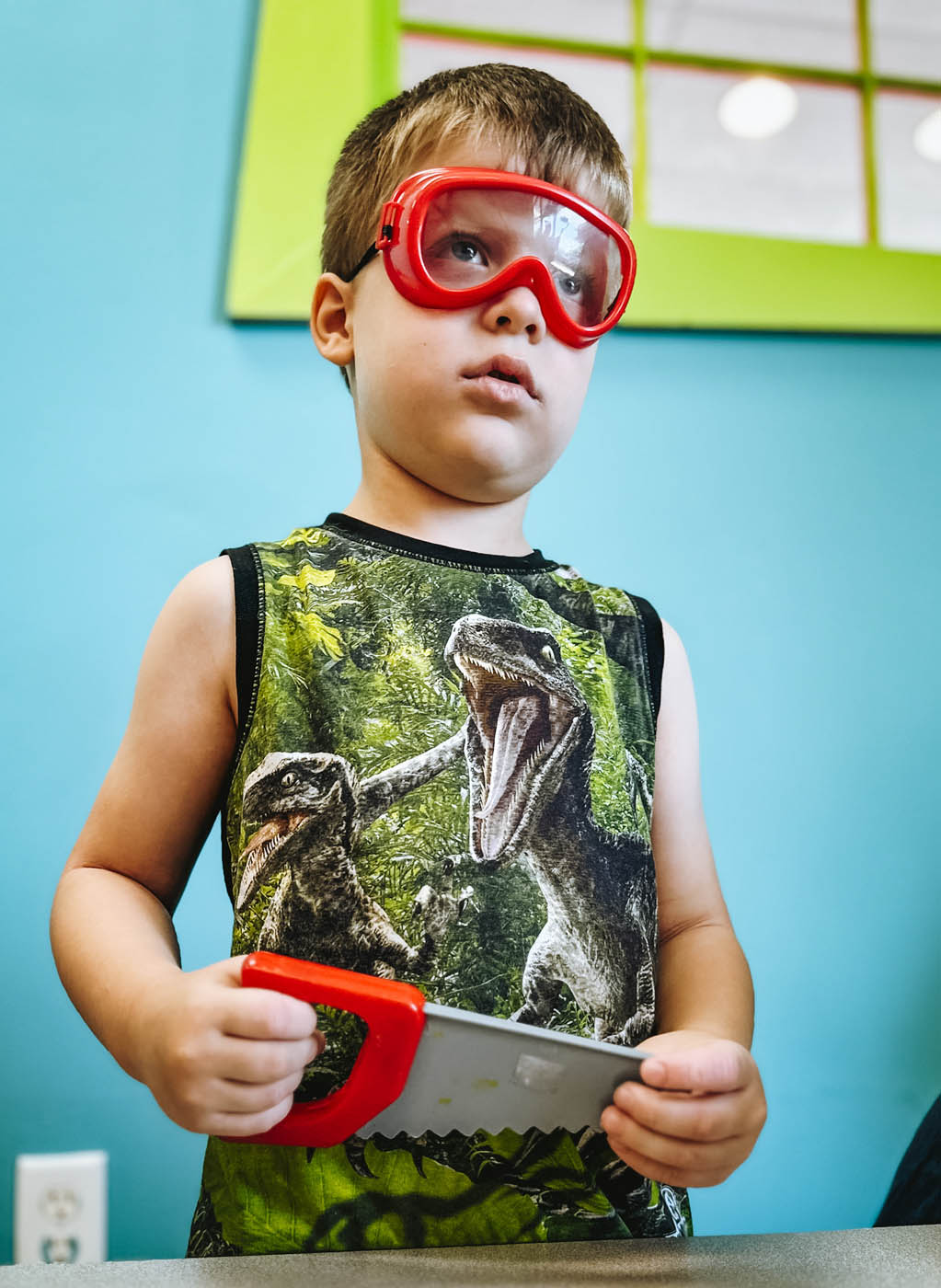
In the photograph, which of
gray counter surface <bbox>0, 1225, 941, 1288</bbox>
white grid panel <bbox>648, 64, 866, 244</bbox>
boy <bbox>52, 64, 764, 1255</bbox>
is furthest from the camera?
white grid panel <bbox>648, 64, 866, 244</bbox>

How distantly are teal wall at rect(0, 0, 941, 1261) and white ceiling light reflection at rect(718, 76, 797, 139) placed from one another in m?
0.23

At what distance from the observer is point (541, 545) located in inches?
39.1

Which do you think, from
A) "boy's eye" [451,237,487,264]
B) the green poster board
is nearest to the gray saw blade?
"boy's eye" [451,237,487,264]

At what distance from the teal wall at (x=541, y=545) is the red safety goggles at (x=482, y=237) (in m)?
0.35

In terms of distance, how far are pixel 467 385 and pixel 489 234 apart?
0.29 feet

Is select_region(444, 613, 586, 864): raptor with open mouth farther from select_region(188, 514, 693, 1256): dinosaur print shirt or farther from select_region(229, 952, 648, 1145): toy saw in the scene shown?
select_region(229, 952, 648, 1145): toy saw

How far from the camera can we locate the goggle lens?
63cm

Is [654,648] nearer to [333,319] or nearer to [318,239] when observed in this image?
[333,319]

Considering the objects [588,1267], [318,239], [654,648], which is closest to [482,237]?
[654,648]

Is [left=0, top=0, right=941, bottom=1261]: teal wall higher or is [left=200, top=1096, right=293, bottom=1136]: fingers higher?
[left=0, top=0, right=941, bottom=1261]: teal wall

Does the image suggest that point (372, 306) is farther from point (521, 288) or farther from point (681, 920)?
point (681, 920)

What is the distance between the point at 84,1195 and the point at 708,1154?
570mm

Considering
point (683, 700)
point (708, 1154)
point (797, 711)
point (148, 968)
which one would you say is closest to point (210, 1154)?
point (148, 968)

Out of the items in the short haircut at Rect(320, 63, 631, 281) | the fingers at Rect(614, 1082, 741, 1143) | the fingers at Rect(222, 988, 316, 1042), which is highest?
the short haircut at Rect(320, 63, 631, 281)
